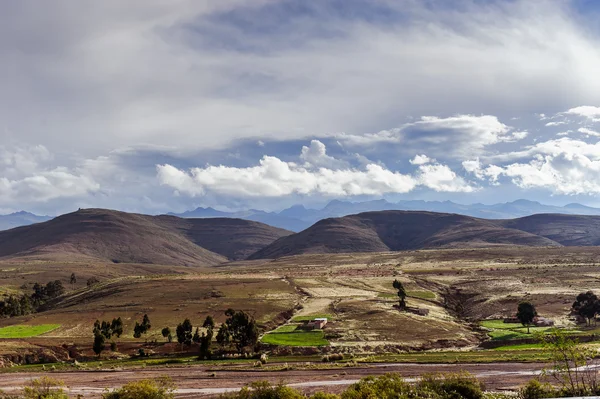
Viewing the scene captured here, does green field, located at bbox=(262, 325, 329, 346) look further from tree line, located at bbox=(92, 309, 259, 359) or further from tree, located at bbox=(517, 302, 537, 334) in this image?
tree, located at bbox=(517, 302, 537, 334)

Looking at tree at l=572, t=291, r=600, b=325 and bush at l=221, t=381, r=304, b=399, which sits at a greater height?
bush at l=221, t=381, r=304, b=399

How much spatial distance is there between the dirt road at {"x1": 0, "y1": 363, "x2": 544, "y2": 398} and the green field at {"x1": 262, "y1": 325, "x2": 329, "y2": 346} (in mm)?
15268

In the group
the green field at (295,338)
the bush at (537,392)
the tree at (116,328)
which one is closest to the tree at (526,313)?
the green field at (295,338)

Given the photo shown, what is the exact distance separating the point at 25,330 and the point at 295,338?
48659 millimetres

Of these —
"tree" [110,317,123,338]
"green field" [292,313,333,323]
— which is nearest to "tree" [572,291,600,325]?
"green field" [292,313,333,323]

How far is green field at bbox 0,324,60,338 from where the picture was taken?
70137mm

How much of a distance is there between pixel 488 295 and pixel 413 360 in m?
56.6

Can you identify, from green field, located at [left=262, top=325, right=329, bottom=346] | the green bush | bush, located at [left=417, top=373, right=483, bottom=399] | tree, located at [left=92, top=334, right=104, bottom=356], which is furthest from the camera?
green field, located at [left=262, top=325, right=329, bottom=346]

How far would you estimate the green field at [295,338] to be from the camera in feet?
186

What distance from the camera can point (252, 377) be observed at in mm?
37938

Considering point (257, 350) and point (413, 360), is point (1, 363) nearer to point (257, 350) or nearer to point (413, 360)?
point (257, 350)

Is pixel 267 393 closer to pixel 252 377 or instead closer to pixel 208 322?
Result: pixel 252 377

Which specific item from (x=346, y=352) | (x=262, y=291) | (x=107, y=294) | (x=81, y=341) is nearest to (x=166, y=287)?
(x=107, y=294)

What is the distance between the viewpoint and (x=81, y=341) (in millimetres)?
64750
